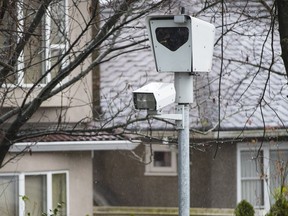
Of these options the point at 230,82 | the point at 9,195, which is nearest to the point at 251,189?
the point at 230,82

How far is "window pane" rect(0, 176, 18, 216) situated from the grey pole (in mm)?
11852

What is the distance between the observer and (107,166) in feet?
100

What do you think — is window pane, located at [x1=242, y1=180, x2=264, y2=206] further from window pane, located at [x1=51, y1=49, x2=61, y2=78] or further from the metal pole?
the metal pole

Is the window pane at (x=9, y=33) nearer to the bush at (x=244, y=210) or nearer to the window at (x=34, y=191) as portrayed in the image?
the bush at (x=244, y=210)

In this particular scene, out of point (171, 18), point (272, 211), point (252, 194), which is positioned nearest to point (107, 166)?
point (252, 194)

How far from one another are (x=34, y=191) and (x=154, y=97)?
13.9 meters

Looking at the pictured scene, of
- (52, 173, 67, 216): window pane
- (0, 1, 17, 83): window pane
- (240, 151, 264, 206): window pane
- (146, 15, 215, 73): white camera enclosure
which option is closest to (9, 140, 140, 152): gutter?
(52, 173, 67, 216): window pane

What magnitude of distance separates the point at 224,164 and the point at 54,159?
24.2ft

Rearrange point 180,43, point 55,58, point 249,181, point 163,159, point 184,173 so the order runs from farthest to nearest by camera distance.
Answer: point 163,159 → point 249,181 → point 55,58 → point 180,43 → point 184,173

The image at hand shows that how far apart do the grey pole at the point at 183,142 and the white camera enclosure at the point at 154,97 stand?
0.11 metres

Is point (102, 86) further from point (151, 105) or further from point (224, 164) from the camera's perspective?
point (151, 105)

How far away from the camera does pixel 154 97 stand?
8.38 m

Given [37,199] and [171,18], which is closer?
[171,18]

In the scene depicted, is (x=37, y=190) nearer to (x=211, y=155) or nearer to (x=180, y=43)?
(x=211, y=155)
